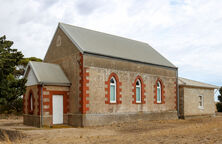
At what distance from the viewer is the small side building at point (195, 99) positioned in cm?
2798

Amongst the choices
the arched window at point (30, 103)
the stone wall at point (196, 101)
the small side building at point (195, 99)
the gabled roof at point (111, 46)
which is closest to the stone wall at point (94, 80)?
the gabled roof at point (111, 46)

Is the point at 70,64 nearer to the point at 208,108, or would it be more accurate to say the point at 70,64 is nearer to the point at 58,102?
the point at 58,102

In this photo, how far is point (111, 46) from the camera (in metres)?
23.0

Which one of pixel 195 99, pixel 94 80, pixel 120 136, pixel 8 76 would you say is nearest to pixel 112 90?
pixel 94 80

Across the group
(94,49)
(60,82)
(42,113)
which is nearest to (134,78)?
(94,49)

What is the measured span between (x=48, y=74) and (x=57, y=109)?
111 inches

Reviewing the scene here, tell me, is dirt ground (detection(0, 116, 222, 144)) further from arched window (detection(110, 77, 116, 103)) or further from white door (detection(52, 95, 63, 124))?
white door (detection(52, 95, 63, 124))

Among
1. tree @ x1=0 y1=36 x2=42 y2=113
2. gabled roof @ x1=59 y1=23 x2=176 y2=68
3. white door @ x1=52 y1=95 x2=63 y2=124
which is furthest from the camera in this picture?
gabled roof @ x1=59 y1=23 x2=176 y2=68

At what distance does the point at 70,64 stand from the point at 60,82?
1.81 m

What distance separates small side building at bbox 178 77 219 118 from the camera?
28.0 meters

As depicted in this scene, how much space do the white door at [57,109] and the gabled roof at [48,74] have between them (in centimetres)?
119

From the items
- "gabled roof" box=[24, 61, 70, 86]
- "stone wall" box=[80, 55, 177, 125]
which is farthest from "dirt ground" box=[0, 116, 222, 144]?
"gabled roof" box=[24, 61, 70, 86]

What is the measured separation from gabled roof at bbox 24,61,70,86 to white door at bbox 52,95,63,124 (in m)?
1.19

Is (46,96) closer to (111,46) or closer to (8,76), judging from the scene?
(8,76)
